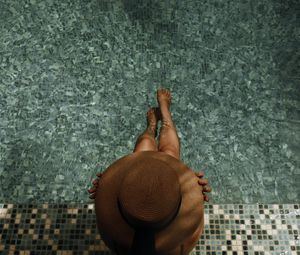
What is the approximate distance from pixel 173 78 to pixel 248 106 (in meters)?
0.65

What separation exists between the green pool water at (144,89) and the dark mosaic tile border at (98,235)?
0.08 meters

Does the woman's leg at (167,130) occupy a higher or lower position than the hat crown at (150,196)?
higher

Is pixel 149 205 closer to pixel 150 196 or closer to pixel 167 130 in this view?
pixel 150 196

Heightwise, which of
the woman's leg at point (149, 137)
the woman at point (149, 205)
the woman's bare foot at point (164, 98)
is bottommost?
the woman at point (149, 205)

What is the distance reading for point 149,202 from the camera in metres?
1.62

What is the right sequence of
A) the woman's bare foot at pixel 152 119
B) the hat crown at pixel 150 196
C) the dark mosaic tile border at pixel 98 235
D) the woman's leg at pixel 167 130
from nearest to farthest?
1. the hat crown at pixel 150 196
2. the woman's leg at pixel 167 130
3. the dark mosaic tile border at pixel 98 235
4. the woman's bare foot at pixel 152 119

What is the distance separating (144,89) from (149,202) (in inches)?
65.3

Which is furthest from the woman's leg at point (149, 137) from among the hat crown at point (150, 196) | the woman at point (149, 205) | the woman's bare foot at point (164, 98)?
the hat crown at point (150, 196)

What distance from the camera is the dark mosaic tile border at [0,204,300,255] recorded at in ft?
8.45

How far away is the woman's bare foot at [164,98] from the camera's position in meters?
2.91

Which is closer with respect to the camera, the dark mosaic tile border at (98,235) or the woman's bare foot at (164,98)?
the dark mosaic tile border at (98,235)

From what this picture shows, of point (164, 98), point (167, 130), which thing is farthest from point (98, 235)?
point (164, 98)

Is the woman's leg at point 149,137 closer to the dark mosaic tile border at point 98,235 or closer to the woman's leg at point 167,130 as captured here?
the woman's leg at point 167,130

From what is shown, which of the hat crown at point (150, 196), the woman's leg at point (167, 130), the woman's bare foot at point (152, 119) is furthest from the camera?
the woman's bare foot at point (152, 119)
